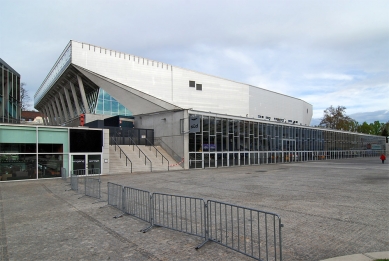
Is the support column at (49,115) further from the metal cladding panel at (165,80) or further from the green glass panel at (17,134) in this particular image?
the green glass panel at (17,134)

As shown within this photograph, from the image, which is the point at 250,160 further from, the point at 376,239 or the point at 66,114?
the point at 66,114

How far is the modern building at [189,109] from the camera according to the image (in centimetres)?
3125

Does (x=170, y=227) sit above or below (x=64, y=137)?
below

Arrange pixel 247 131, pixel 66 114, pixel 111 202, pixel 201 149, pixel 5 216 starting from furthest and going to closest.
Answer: pixel 66 114
pixel 247 131
pixel 201 149
pixel 111 202
pixel 5 216

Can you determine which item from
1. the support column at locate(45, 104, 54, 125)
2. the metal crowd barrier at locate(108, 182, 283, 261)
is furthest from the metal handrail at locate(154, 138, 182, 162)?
the support column at locate(45, 104, 54, 125)

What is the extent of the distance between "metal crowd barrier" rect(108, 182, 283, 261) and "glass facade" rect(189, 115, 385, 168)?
21030 mm

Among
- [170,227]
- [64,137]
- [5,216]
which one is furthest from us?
[64,137]

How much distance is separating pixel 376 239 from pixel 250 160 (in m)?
30.5

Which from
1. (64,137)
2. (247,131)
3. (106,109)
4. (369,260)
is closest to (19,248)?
(369,260)

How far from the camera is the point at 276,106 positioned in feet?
219

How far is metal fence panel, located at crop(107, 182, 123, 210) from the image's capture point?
30.7ft

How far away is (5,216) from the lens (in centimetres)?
880

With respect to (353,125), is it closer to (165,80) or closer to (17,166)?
(165,80)

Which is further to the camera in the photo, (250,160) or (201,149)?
(250,160)
